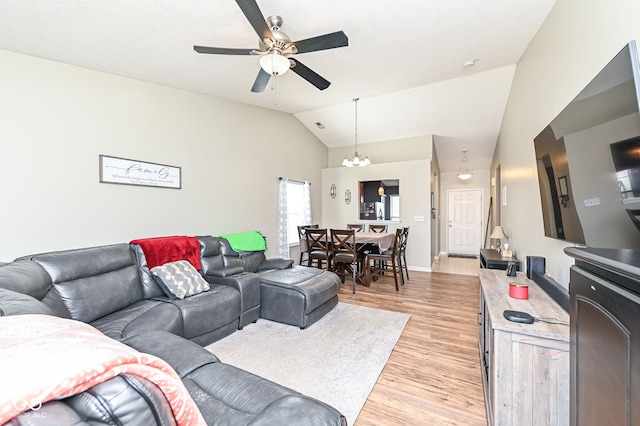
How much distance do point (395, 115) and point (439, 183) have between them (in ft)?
11.7

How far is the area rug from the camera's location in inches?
77.8

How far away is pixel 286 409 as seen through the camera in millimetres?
1037

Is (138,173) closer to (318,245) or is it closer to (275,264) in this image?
(275,264)

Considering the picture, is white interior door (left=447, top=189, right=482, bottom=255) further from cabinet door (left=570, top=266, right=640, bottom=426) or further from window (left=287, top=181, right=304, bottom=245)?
cabinet door (left=570, top=266, right=640, bottom=426)

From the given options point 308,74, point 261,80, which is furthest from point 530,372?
point 261,80

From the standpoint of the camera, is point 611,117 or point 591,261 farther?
point 611,117

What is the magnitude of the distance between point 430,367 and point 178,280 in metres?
2.41

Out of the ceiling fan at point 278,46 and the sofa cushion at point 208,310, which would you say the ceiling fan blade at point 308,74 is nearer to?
the ceiling fan at point 278,46

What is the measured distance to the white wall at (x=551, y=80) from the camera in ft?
4.57

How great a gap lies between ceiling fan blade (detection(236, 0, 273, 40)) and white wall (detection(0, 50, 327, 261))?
1.99 metres

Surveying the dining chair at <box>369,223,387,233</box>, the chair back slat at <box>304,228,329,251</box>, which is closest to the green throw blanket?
the chair back slat at <box>304,228,329,251</box>

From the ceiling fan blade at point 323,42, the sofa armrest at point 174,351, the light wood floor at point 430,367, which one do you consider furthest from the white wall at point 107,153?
the light wood floor at point 430,367

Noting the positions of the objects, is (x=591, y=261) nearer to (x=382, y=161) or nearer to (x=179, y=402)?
(x=179, y=402)

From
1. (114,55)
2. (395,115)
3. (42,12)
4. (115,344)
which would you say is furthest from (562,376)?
(395,115)
